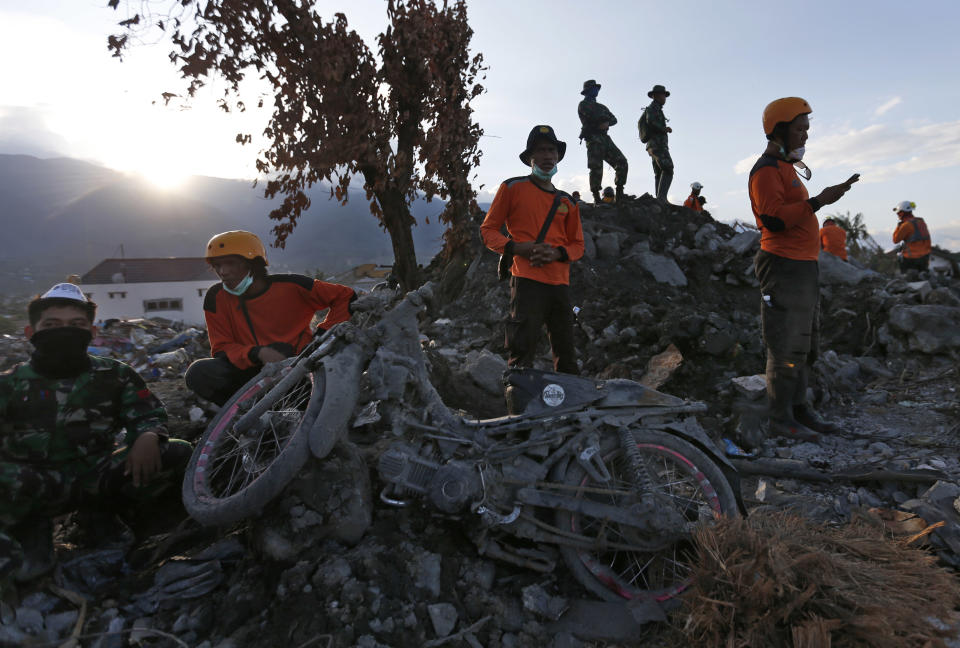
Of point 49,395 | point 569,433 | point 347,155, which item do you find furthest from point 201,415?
point 569,433

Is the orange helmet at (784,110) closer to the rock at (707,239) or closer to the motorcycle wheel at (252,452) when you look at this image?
the motorcycle wheel at (252,452)

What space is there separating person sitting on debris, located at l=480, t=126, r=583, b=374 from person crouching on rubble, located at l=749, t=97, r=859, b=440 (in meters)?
1.38

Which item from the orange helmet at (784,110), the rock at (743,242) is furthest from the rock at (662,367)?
the rock at (743,242)

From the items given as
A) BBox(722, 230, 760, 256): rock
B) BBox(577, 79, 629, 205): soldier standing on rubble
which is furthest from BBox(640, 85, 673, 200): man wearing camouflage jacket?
BBox(722, 230, 760, 256): rock

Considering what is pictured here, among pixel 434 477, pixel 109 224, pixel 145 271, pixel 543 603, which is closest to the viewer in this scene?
pixel 543 603

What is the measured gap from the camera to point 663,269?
24.9 ft

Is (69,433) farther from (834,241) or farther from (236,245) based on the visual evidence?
(834,241)

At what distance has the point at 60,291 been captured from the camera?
8.91ft

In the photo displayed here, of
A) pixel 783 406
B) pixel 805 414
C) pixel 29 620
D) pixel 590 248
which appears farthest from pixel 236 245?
pixel 590 248

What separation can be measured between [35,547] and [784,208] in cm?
487

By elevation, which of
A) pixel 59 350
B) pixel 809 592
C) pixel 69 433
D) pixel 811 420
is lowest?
pixel 811 420

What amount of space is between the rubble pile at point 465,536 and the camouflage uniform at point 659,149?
391 cm

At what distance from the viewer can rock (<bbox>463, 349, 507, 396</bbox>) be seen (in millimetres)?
4711

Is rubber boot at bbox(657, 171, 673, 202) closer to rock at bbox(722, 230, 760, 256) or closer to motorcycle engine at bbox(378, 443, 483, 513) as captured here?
rock at bbox(722, 230, 760, 256)
